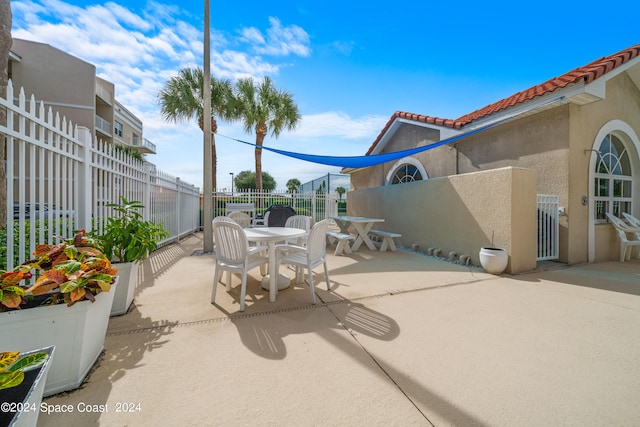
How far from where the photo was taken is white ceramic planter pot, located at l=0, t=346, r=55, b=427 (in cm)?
90

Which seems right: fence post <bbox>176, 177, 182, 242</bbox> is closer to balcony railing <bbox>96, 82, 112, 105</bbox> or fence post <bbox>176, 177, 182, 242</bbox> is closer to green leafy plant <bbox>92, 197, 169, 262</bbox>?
green leafy plant <bbox>92, 197, 169, 262</bbox>

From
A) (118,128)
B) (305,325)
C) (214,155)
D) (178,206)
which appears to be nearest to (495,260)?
(305,325)

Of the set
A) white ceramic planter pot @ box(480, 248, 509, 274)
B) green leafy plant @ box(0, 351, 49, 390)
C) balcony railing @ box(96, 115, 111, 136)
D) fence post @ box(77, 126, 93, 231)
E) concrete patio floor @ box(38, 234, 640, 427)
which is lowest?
concrete patio floor @ box(38, 234, 640, 427)

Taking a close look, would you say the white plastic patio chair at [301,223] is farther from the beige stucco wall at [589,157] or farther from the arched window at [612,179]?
the arched window at [612,179]

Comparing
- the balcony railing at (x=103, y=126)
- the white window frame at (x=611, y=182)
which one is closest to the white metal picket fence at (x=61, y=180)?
the white window frame at (x=611, y=182)

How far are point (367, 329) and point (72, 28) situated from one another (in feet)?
25.2

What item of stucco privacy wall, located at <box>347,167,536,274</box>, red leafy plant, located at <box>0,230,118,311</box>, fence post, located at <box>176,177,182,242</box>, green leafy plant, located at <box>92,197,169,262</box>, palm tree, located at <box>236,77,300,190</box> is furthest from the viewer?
palm tree, located at <box>236,77,300,190</box>

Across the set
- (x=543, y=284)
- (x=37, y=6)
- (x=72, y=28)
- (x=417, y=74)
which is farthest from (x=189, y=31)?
(x=543, y=284)

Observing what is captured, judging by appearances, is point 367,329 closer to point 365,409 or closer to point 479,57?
point 365,409

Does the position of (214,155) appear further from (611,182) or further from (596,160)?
(611,182)

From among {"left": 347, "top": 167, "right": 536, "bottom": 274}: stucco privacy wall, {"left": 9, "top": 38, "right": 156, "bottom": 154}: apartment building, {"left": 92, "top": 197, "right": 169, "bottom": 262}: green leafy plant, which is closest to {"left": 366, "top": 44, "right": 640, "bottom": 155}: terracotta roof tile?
{"left": 347, "top": 167, "right": 536, "bottom": 274}: stucco privacy wall

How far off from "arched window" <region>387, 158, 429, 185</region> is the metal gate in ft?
10.4

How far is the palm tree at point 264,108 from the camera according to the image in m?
11.3

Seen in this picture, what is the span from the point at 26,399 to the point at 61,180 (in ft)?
9.95
